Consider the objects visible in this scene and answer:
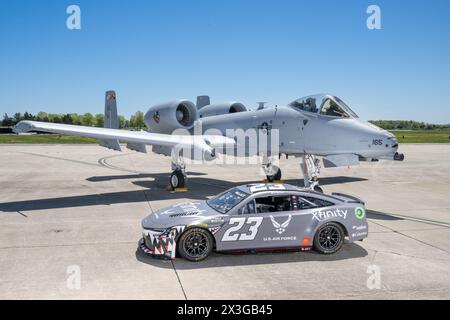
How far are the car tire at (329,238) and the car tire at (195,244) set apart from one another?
87.1 inches

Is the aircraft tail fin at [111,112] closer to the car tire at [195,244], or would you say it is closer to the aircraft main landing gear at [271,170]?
the aircraft main landing gear at [271,170]

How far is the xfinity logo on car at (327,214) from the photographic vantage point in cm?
817

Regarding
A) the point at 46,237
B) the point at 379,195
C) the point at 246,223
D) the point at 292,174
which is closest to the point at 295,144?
the point at 379,195

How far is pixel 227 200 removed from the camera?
340 inches

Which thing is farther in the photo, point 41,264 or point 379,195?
point 379,195

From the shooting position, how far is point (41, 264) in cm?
750

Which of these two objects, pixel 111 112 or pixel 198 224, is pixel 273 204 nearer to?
pixel 198 224

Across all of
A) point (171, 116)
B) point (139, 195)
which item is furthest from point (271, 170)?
point (139, 195)

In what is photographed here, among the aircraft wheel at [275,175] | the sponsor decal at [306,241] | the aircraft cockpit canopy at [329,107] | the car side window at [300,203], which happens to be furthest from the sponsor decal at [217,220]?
the aircraft wheel at [275,175]

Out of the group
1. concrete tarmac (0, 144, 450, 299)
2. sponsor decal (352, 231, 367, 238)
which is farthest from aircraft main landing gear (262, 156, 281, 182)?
sponsor decal (352, 231, 367, 238)

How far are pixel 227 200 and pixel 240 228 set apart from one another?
0.99 metres

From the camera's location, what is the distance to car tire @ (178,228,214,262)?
25.0ft
